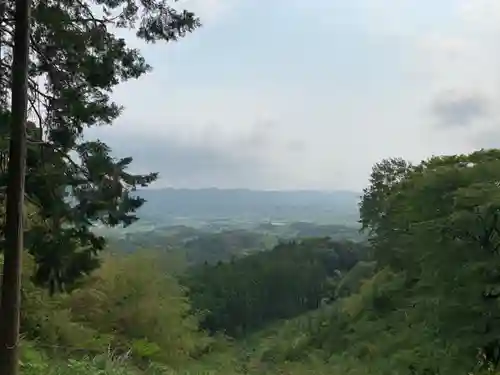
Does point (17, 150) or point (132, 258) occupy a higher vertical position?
point (17, 150)

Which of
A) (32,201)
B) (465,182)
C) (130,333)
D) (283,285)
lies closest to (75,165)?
(32,201)

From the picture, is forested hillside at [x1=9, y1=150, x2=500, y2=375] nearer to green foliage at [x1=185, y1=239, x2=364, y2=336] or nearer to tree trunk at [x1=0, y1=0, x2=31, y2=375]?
tree trunk at [x1=0, y1=0, x2=31, y2=375]

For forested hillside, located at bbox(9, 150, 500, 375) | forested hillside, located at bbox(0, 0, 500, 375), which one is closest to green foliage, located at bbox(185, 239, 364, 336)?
forested hillside, located at bbox(0, 0, 500, 375)

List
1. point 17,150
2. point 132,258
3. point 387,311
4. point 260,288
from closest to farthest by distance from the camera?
point 17,150, point 132,258, point 387,311, point 260,288

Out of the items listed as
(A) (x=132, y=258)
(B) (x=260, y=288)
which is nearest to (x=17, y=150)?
(A) (x=132, y=258)

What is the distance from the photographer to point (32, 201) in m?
6.84

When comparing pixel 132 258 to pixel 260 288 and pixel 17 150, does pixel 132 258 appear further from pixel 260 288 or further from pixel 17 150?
pixel 260 288

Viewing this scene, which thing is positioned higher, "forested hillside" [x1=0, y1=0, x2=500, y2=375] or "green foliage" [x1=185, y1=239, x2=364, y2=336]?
"forested hillside" [x1=0, y1=0, x2=500, y2=375]

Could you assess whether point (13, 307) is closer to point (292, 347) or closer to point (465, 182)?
point (465, 182)

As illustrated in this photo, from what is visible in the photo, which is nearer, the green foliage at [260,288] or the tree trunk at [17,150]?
the tree trunk at [17,150]

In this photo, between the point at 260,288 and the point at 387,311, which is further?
the point at 260,288

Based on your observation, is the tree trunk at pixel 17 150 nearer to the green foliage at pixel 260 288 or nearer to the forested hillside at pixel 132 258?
the forested hillside at pixel 132 258

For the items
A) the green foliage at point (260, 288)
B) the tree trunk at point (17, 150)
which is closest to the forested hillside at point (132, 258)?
the tree trunk at point (17, 150)

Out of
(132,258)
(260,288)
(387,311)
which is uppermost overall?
(132,258)
